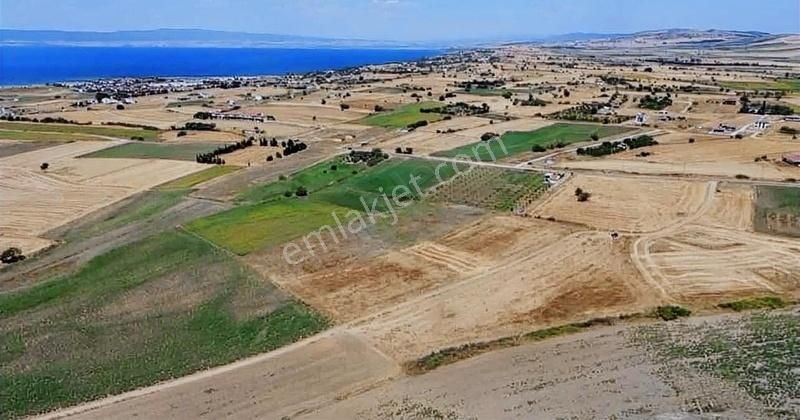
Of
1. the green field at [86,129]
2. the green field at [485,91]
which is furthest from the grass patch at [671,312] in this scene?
the green field at [485,91]

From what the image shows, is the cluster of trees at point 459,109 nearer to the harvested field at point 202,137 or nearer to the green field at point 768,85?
the harvested field at point 202,137

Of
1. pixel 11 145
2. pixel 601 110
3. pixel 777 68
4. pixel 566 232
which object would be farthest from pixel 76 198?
pixel 777 68

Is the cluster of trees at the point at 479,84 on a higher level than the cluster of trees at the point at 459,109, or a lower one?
higher

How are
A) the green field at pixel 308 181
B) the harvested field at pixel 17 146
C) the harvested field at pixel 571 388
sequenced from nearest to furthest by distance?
the harvested field at pixel 571 388
the green field at pixel 308 181
the harvested field at pixel 17 146

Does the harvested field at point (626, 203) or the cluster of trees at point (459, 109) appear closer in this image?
the harvested field at point (626, 203)

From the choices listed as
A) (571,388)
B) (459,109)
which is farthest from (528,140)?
(571,388)

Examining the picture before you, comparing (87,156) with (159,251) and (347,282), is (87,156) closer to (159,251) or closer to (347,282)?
(159,251)

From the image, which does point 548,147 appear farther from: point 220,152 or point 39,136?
point 39,136
